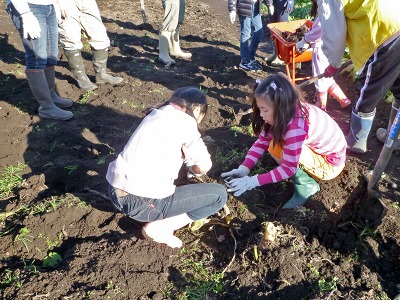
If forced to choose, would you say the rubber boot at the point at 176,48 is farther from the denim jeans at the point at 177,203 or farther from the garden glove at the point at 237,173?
the denim jeans at the point at 177,203

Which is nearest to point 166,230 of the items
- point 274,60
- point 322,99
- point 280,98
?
point 280,98

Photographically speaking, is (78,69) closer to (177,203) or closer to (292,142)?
(177,203)

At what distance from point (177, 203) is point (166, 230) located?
233 mm

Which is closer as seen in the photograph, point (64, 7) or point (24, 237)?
point (24, 237)

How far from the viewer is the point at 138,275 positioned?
2.47 m

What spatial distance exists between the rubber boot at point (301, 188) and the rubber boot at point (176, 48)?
146 inches

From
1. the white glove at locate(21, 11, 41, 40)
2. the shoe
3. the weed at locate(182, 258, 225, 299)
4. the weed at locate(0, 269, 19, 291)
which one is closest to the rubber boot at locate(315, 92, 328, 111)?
the shoe

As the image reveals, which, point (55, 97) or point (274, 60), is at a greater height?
point (274, 60)

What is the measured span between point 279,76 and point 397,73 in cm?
118

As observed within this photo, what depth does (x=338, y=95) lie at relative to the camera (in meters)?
4.54

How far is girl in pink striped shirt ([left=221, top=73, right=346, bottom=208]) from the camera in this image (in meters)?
2.74

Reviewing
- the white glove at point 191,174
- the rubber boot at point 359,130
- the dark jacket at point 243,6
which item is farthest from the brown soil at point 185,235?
the dark jacket at point 243,6

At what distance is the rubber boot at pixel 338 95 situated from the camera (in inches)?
178

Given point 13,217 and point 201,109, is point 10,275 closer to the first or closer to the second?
point 13,217
